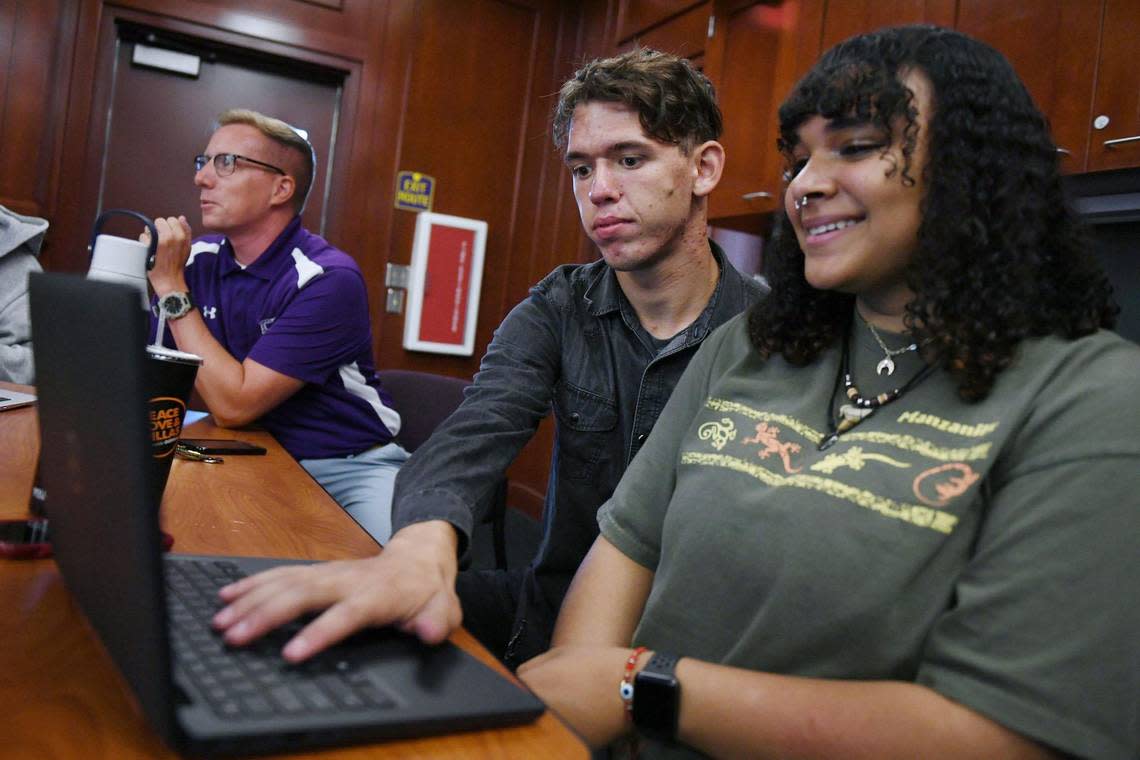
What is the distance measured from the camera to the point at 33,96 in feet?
11.7

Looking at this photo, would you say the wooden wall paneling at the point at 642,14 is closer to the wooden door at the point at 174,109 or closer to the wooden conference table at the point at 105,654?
the wooden door at the point at 174,109

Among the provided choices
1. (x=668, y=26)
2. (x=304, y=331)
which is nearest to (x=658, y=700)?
(x=304, y=331)

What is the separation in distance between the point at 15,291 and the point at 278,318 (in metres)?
0.91

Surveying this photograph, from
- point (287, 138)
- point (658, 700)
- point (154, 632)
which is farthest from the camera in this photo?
point (287, 138)

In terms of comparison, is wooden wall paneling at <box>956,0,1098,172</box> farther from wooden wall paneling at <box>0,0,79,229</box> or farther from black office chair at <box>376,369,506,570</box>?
wooden wall paneling at <box>0,0,79,229</box>

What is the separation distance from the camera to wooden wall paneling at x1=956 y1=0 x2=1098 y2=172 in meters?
2.03

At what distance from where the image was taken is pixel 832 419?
2.97 feet

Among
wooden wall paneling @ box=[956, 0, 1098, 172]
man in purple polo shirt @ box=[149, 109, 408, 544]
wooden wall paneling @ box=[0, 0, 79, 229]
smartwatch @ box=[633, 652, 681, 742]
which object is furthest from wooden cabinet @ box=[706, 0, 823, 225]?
wooden wall paneling @ box=[0, 0, 79, 229]

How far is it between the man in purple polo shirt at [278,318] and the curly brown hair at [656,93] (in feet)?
2.74

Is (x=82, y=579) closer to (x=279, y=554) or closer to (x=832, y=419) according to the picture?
(x=279, y=554)

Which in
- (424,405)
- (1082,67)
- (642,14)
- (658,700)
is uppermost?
(642,14)

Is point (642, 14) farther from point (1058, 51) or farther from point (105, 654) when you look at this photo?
point (105, 654)

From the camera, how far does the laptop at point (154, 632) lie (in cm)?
42

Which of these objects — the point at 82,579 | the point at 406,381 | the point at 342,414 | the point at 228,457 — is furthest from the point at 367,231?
the point at 82,579
